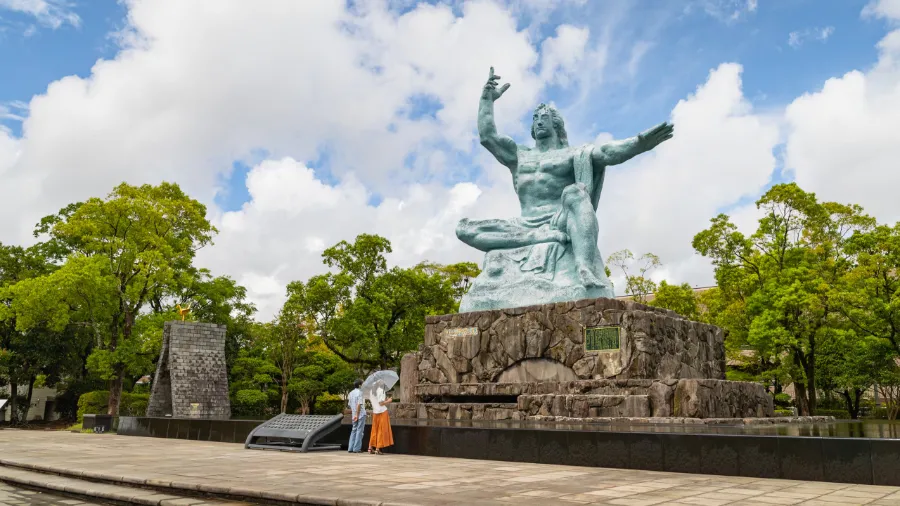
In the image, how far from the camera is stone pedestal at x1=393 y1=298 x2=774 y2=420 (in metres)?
10.4

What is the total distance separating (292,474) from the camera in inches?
265

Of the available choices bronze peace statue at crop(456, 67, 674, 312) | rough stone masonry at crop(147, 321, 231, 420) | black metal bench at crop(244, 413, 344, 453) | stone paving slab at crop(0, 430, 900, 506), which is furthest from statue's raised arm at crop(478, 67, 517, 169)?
rough stone masonry at crop(147, 321, 231, 420)

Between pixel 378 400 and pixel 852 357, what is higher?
pixel 852 357

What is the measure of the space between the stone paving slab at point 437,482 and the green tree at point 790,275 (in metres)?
14.9

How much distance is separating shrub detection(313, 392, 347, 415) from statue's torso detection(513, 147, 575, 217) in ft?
53.3

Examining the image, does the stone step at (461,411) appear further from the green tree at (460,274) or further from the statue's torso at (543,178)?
the green tree at (460,274)

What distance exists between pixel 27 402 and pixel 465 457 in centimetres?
2771

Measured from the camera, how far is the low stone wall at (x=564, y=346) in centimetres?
1109

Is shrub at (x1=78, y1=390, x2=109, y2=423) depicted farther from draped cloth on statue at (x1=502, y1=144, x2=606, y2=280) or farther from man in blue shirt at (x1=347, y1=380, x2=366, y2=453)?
man in blue shirt at (x1=347, y1=380, x2=366, y2=453)

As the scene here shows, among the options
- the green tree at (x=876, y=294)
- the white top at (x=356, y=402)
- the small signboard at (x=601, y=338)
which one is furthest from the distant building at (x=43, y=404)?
the green tree at (x=876, y=294)

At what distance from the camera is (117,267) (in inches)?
953

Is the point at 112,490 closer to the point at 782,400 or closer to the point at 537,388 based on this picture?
the point at 537,388

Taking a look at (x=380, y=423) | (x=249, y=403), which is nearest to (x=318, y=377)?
(x=249, y=403)

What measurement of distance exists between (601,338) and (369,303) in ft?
51.6
